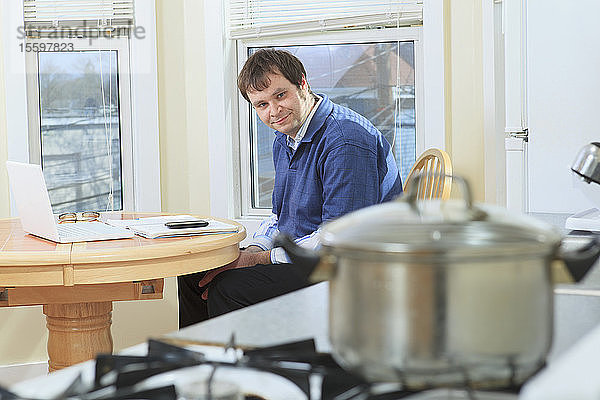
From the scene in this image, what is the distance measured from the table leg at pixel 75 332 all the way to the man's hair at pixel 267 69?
2.92ft

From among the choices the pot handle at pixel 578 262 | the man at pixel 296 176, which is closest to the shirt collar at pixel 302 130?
the man at pixel 296 176

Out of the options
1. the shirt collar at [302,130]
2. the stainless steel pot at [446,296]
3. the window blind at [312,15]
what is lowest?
the stainless steel pot at [446,296]

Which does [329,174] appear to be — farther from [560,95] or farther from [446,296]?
[446,296]

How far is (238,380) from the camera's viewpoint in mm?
799

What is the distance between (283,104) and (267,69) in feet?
0.44

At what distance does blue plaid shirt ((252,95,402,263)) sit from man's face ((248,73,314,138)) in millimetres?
50

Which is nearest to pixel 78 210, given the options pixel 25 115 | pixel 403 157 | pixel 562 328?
pixel 25 115

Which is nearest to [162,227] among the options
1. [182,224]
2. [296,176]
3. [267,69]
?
[182,224]

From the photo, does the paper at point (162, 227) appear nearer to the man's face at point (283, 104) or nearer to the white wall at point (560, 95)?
the man's face at point (283, 104)

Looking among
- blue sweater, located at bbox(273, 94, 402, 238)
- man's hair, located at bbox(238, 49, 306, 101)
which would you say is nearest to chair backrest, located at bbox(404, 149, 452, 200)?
blue sweater, located at bbox(273, 94, 402, 238)

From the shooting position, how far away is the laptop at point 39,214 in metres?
2.19

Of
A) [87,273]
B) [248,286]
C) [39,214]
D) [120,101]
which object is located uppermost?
[120,101]

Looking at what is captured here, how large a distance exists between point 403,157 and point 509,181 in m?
0.98

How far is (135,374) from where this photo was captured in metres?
0.73
